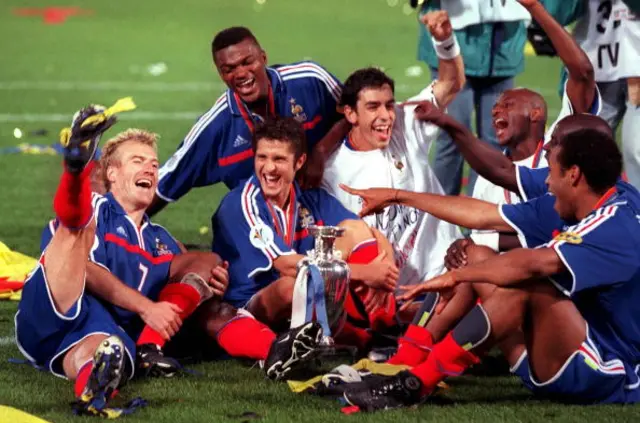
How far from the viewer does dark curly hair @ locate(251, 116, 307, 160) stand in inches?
261

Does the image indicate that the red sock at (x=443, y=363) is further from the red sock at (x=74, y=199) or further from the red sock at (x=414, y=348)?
the red sock at (x=74, y=199)

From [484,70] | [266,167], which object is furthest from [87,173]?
[484,70]

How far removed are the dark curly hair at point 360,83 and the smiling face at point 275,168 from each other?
26.3 inches

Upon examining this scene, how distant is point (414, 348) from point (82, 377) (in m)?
1.38

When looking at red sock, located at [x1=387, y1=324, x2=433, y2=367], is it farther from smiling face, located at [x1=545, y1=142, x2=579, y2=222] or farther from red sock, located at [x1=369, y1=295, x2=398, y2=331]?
smiling face, located at [x1=545, y1=142, x2=579, y2=222]

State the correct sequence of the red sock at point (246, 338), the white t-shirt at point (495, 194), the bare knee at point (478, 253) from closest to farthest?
the bare knee at point (478, 253) → the red sock at point (246, 338) → the white t-shirt at point (495, 194)

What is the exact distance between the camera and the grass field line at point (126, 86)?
14.9m

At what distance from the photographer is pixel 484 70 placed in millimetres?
8906

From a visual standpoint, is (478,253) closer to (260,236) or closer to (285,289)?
(285,289)

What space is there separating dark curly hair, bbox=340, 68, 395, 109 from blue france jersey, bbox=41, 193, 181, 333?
1.32 meters

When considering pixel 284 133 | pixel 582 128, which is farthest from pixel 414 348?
pixel 284 133

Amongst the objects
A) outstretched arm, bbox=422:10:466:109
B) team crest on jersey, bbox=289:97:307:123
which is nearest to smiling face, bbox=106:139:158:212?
→ team crest on jersey, bbox=289:97:307:123

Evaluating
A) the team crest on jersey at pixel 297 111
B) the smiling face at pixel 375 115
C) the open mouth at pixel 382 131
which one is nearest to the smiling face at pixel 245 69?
the team crest on jersey at pixel 297 111

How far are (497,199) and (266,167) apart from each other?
4.51 feet
